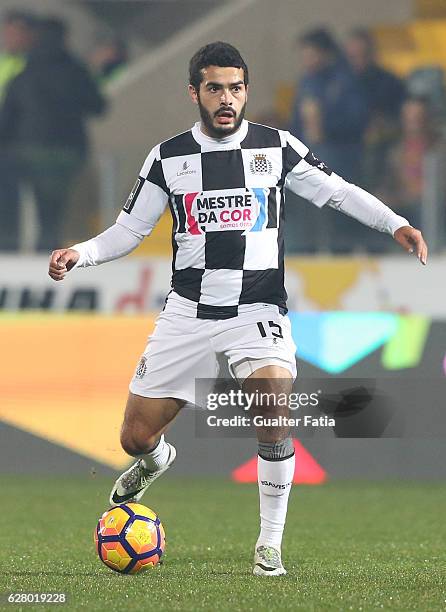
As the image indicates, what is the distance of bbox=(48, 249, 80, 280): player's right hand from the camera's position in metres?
6.09

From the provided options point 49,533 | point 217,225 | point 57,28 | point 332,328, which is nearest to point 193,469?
point 332,328

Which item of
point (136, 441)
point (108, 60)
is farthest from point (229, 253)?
point (108, 60)

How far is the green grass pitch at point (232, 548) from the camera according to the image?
17.8 feet

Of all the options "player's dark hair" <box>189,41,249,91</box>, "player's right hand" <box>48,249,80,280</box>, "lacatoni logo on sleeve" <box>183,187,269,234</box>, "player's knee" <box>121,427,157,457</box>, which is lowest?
"player's knee" <box>121,427,157,457</box>

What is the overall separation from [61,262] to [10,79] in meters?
8.71

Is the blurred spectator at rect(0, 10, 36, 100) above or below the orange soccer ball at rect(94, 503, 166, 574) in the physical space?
above

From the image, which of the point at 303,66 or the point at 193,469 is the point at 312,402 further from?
the point at 303,66

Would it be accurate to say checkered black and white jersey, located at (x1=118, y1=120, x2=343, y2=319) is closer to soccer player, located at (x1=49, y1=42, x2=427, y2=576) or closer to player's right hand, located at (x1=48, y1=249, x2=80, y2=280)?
soccer player, located at (x1=49, y1=42, x2=427, y2=576)

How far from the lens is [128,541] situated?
607 cm

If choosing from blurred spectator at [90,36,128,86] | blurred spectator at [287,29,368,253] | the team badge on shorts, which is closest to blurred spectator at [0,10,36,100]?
blurred spectator at [90,36,128,86]

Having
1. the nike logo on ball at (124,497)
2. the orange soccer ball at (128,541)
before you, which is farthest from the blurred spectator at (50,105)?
the orange soccer ball at (128,541)

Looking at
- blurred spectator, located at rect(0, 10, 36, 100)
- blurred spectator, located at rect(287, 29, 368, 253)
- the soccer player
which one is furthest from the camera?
blurred spectator, located at rect(0, 10, 36, 100)

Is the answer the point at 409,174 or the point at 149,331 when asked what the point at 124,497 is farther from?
the point at 409,174

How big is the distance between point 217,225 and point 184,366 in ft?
2.19
